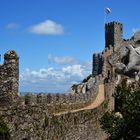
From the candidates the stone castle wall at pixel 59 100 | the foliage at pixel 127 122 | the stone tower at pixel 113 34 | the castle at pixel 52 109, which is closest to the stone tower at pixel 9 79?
the castle at pixel 52 109

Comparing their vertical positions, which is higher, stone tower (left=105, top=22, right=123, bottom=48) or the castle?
stone tower (left=105, top=22, right=123, bottom=48)

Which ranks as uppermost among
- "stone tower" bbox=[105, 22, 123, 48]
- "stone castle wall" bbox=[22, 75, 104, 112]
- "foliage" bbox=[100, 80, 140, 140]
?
"stone tower" bbox=[105, 22, 123, 48]

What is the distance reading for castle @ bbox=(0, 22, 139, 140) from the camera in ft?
68.8

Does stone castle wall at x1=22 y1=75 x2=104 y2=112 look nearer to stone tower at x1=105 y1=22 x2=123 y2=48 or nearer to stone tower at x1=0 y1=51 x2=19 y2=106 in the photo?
stone tower at x1=0 y1=51 x2=19 y2=106

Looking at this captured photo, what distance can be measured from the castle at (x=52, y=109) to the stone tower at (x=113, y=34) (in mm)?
8815

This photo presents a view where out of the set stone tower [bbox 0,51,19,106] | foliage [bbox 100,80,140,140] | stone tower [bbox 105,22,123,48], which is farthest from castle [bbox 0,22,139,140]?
stone tower [bbox 105,22,123,48]

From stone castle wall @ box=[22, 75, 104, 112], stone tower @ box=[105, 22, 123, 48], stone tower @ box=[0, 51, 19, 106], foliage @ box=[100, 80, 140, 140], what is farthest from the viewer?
stone tower @ box=[105, 22, 123, 48]

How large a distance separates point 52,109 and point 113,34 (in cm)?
4426

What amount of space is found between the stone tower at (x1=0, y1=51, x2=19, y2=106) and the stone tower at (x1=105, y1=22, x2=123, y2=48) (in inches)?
2106

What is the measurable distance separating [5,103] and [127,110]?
16.3 m

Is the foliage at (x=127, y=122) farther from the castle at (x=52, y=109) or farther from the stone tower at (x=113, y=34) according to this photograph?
the stone tower at (x=113, y=34)

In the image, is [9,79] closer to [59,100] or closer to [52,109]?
[52,109]

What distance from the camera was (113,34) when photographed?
74.9m

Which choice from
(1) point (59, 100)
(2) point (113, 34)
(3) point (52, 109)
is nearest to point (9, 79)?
(3) point (52, 109)
